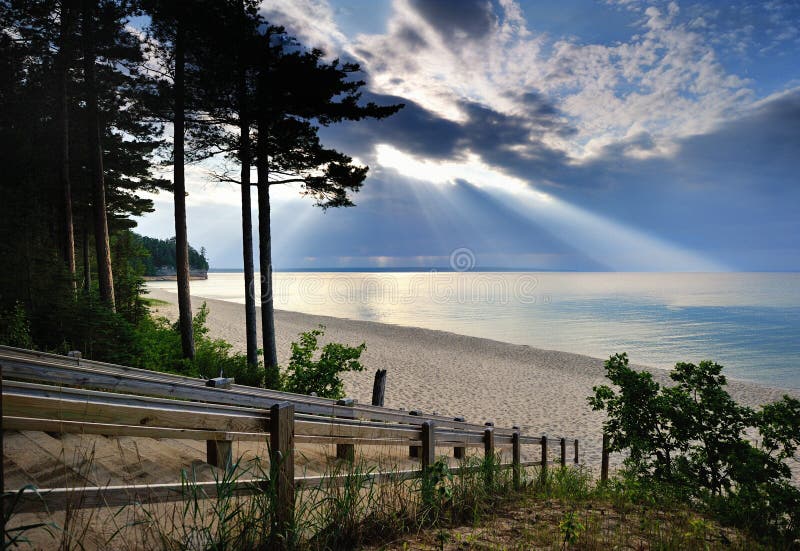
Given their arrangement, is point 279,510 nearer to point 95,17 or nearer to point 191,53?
point 191,53

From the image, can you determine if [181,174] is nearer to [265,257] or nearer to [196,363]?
[265,257]

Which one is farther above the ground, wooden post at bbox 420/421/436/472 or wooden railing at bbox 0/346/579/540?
wooden railing at bbox 0/346/579/540

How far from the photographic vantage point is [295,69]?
45.5 ft

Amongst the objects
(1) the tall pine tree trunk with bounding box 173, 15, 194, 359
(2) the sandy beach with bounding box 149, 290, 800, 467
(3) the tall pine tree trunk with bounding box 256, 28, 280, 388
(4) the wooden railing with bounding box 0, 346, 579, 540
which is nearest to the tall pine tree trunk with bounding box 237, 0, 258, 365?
(3) the tall pine tree trunk with bounding box 256, 28, 280, 388

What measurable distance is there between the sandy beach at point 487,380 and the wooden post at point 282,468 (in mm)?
11717

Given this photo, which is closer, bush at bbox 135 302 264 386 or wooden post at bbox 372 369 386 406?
wooden post at bbox 372 369 386 406

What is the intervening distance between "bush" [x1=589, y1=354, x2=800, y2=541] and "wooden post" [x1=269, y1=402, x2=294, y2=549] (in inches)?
216

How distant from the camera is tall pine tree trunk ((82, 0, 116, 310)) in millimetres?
14766

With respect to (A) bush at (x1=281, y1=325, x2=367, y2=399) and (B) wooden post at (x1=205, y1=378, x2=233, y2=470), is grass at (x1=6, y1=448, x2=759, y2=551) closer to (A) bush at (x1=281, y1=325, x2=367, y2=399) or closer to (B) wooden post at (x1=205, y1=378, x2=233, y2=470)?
(B) wooden post at (x1=205, y1=378, x2=233, y2=470)

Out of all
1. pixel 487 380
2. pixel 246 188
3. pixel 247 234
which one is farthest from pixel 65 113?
pixel 487 380

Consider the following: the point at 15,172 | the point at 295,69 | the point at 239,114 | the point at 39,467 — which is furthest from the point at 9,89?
the point at 39,467

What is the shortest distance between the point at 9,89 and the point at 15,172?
11.7ft

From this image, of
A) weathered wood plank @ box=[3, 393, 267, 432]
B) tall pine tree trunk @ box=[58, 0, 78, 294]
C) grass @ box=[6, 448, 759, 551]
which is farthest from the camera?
tall pine tree trunk @ box=[58, 0, 78, 294]

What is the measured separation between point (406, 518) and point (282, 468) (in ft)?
4.69
